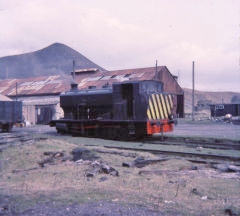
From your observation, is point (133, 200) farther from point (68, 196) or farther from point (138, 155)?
point (138, 155)

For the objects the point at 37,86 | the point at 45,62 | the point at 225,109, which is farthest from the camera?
the point at 45,62

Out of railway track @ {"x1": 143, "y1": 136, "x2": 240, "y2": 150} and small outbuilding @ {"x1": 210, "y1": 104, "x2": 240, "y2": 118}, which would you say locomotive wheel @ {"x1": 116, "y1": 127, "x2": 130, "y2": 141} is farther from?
small outbuilding @ {"x1": 210, "y1": 104, "x2": 240, "y2": 118}

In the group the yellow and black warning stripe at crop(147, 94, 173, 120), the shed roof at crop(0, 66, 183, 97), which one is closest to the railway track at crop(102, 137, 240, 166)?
the yellow and black warning stripe at crop(147, 94, 173, 120)

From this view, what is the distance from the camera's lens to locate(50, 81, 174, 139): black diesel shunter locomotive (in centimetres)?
1700

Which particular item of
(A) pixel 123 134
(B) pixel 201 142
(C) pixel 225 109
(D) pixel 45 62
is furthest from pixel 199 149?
(D) pixel 45 62

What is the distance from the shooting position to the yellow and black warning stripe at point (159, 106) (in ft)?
56.0

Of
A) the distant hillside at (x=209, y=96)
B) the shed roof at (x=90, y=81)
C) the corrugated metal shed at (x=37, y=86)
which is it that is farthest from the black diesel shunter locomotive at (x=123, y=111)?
the distant hillside at (x=209, y=96)

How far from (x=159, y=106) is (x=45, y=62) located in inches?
5945

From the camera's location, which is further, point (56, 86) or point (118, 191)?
point (56, 86)

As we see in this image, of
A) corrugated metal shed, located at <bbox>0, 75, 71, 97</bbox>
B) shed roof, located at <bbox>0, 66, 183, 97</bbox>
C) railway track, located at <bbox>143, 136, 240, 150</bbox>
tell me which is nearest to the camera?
railway track, located at <bbox>143, 136, 240, 150</bbox>

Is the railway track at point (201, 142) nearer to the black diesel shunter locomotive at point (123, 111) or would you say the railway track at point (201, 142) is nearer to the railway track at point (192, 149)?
the railway track at point (192, 149)

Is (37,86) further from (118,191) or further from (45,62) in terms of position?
(45,62)

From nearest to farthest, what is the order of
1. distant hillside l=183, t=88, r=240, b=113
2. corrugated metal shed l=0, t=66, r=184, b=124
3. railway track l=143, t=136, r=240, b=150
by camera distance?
railway track l=143, t=136, r=240, b=150
corrugated metal shed l=0, t=66, r=184, b=124
distant hillside l=183, t=88, r=240, b=113

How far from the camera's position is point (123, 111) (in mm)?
17547
